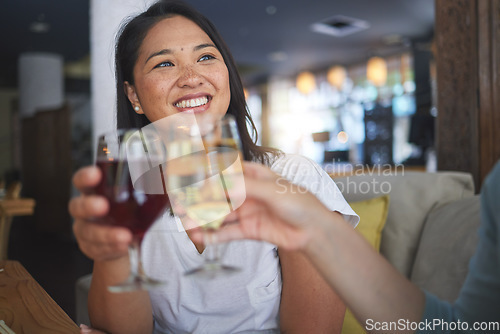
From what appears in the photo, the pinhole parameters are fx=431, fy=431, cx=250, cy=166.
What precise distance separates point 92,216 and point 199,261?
0.54m

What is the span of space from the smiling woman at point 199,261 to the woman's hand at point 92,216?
0.34 metres

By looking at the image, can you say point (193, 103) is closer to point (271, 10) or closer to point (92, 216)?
point (92, 216)

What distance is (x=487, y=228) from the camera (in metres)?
0.65

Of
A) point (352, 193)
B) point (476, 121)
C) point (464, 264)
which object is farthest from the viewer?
point (476, 121)

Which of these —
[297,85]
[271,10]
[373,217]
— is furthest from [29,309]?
[297,85]

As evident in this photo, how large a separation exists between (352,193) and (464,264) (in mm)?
570

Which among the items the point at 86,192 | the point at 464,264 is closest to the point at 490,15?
the point at 464,264

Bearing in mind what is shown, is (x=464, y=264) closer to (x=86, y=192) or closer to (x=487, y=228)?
(x=487, y=228)

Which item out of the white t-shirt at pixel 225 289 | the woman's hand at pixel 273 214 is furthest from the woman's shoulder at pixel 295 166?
the woman's hand at pixel 273 214

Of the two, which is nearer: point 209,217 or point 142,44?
point 209,217

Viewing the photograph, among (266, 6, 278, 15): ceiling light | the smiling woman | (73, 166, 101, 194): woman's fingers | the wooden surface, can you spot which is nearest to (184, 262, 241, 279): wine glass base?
(73, 166, 101, 194): woman's fingers

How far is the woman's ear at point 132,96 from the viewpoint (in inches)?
49.9

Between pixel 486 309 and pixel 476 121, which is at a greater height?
pixel 476 121

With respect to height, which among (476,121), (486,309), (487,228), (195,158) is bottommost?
(486,309)
